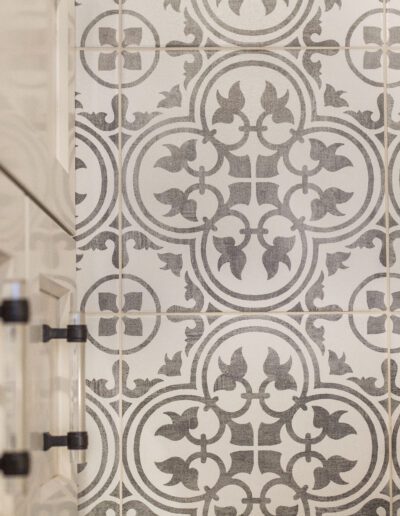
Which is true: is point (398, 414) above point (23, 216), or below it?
below

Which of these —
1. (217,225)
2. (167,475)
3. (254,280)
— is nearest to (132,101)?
(217,225)

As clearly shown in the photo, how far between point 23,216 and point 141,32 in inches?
23.0

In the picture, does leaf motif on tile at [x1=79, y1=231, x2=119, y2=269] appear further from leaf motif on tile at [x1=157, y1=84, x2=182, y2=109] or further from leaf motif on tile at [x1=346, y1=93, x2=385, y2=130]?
leaf motif on tile at [x1=346, y1=93, x2=385, y2=130]

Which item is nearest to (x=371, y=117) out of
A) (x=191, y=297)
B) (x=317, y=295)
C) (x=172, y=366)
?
(x=317, y=295)

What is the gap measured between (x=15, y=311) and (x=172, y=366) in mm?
614

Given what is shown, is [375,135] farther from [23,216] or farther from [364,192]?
[23,216]

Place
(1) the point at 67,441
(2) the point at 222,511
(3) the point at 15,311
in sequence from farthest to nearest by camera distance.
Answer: (2) the point at 222,511 < (1) the point at 67,441 < (3) the point at 15,311

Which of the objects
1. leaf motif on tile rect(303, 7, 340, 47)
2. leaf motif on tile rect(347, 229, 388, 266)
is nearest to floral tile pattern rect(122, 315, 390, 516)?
leaf motif on tile rect(347, 229, 388, 266)

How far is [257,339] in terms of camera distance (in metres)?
1.15

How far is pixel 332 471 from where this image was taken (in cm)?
114

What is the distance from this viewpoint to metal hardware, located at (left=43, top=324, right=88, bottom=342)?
0.82 meters

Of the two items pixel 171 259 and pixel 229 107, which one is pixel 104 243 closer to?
pixel 171 259

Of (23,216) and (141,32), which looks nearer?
(23,216)

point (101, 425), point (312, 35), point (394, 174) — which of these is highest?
point (312, 35)
